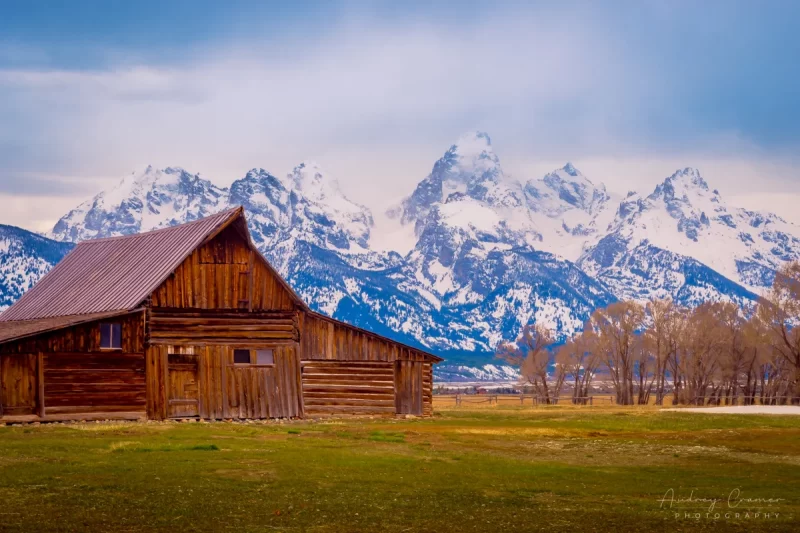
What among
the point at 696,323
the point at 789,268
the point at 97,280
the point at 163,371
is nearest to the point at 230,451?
the point at 163,371

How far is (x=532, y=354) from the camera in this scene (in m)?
141

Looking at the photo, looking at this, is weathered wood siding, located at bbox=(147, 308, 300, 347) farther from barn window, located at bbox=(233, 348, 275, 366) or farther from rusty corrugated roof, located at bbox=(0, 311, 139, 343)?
rusty corrugated roof, located at bbox=(0, 311, 139, 343)

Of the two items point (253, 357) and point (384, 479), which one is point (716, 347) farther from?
point (384, 479)

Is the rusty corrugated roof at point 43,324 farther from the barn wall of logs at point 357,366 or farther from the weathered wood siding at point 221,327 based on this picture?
the barn wall of logs at point 357,366

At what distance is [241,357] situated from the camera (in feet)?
192

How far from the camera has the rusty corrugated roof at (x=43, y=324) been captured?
50.3 m

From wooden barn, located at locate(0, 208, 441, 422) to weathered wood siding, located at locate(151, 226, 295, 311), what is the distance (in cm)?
5

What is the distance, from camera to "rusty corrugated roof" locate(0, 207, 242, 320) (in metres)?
57.2

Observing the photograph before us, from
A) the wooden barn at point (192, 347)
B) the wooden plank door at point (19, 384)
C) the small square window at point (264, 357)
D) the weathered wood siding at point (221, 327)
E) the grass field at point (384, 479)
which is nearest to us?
the grass field at point (384, 479)

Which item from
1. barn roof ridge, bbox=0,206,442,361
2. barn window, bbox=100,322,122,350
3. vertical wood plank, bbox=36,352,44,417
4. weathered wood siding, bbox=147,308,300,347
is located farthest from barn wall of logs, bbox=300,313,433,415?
vertical wood plank, bbox=36,352,44,417

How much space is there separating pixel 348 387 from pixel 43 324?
1554cm

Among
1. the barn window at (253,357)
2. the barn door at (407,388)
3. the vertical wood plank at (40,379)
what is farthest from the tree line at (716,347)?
the vertical wood plank at (40,379)

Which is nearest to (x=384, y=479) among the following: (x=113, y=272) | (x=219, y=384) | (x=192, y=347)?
(x=192, y=347)

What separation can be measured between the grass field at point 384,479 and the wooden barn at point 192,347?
5.18 meters
